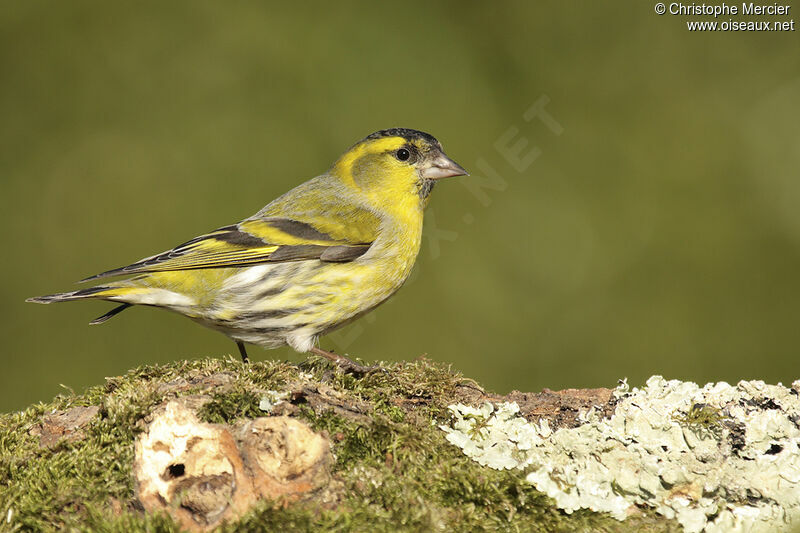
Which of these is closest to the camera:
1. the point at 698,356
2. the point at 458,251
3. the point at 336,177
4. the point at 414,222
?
the point at 414,222

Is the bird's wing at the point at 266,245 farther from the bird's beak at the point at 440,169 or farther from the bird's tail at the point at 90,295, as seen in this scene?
the bird's beak at the point at 440,169

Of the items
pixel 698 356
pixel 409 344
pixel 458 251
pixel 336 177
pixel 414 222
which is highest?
pixel 336 177

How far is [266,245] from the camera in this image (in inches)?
178

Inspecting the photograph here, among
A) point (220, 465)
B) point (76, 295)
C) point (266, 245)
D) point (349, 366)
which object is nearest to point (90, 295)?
point (76, 295)

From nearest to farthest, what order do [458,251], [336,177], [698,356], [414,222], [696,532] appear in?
1. [696,532]
2. [414,222]
3. [336,177]
4. [698,356]
5. [458,251]

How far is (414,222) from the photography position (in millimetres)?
4852

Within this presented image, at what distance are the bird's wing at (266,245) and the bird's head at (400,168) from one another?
15.1 inches

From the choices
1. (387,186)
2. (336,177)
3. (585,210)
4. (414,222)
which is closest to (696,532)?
(414,222)

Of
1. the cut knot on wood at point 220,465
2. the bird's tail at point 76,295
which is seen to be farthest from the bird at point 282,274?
the cut knot on wood at point 220,465

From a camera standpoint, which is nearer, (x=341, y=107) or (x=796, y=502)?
(x=796, y=502)

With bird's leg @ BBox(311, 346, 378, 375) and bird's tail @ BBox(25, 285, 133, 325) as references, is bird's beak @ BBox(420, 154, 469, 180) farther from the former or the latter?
bird's tail @ BBox(25, 285, 133, 325)

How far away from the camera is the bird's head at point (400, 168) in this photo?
4969 millimetres

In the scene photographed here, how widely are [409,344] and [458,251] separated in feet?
3.04

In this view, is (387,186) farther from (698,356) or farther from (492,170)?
(698,356)
